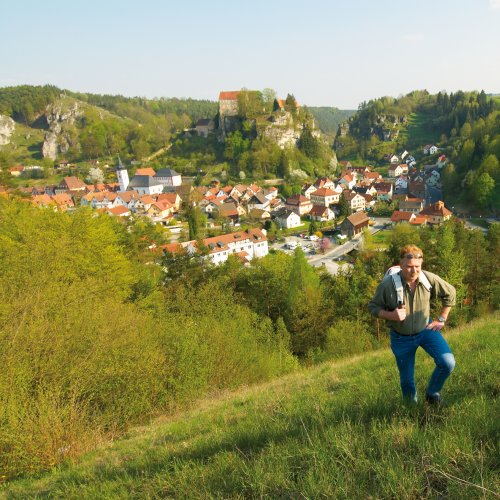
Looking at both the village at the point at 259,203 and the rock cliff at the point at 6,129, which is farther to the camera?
the rock cliff at the point at 6,129

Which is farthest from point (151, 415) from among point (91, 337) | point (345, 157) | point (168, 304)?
point (345, 157)

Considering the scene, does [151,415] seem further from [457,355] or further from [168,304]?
[168,304]

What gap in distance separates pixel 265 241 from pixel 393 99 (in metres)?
146

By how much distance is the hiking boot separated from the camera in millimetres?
3416

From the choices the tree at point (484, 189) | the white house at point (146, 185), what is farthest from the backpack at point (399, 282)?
the white house at point (146, 185)

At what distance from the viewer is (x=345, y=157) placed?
439 feet

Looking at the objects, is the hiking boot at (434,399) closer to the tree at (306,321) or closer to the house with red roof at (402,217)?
the tree at (306,321)

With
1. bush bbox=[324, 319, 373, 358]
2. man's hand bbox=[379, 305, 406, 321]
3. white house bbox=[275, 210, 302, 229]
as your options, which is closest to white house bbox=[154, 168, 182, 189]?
white house bbox=[275, 210, 302, 229]

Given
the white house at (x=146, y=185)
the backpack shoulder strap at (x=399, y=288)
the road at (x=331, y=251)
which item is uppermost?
the white house at (x=146, y=185)

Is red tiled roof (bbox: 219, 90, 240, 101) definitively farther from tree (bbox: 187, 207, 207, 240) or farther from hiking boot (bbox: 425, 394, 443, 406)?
hiking boot (bbox: 425, 394, 443, 406)

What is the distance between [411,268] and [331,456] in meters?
1.85

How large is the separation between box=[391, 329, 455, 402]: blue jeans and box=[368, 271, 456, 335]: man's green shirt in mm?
96

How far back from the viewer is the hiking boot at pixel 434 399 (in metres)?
3.42

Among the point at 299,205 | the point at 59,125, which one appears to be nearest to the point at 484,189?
the point at 299,205
